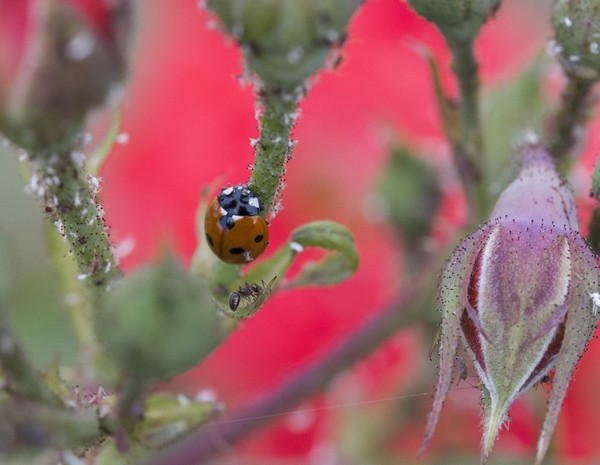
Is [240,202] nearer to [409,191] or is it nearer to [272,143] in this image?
[272,143]

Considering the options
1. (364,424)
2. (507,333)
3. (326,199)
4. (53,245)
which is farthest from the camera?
(326,199)

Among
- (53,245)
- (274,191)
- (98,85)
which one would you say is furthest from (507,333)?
(53,245)

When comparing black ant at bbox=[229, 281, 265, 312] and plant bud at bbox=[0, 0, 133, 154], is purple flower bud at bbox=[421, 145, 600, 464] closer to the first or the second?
black ant at bbox=[229, 281, 265, 312]

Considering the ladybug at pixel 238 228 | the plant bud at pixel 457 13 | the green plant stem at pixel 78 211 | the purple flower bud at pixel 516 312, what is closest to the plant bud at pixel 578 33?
the plant bud at pixel 457 13

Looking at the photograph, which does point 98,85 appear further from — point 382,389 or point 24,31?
point 382,389

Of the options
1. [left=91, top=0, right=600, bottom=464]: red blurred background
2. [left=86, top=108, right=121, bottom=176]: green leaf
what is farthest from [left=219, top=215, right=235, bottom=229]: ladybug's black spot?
[left=91, top=0, right=600, bottom=464]: red blurred background

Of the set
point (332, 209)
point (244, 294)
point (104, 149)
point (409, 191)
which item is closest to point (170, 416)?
point (244, 294)

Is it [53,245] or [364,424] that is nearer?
[53,245]
